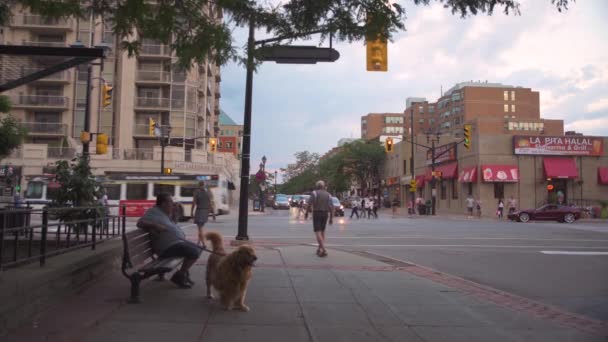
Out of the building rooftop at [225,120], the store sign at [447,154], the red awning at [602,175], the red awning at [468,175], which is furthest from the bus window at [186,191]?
the building rooftop at [225,120]

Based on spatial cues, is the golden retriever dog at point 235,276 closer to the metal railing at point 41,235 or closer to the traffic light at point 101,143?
the metal railing at point 41,235

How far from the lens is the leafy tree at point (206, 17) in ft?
23.1

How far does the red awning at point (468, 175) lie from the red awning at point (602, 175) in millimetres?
10411

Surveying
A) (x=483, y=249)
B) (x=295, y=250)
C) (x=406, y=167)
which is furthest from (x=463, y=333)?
(x=406, y=167)

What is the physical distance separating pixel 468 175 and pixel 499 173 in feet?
8.63

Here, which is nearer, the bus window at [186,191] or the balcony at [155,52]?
the bus window at [186,191]

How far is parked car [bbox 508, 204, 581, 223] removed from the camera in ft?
101

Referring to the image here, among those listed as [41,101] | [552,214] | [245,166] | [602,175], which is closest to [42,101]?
[41,101]

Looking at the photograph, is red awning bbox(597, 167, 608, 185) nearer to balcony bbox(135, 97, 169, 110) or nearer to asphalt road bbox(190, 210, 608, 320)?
asphalt road bbox(190, 210, 608, 320)

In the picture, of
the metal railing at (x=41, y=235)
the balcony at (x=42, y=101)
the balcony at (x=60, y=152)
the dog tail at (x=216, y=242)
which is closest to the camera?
the metal railing at (x=41, y=235)

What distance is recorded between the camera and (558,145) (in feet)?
137

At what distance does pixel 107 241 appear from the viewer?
8477 millimetres

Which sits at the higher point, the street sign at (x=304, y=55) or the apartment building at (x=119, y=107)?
the apartment building at (x=119, y=107)

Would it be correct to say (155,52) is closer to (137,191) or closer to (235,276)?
(137,191)
